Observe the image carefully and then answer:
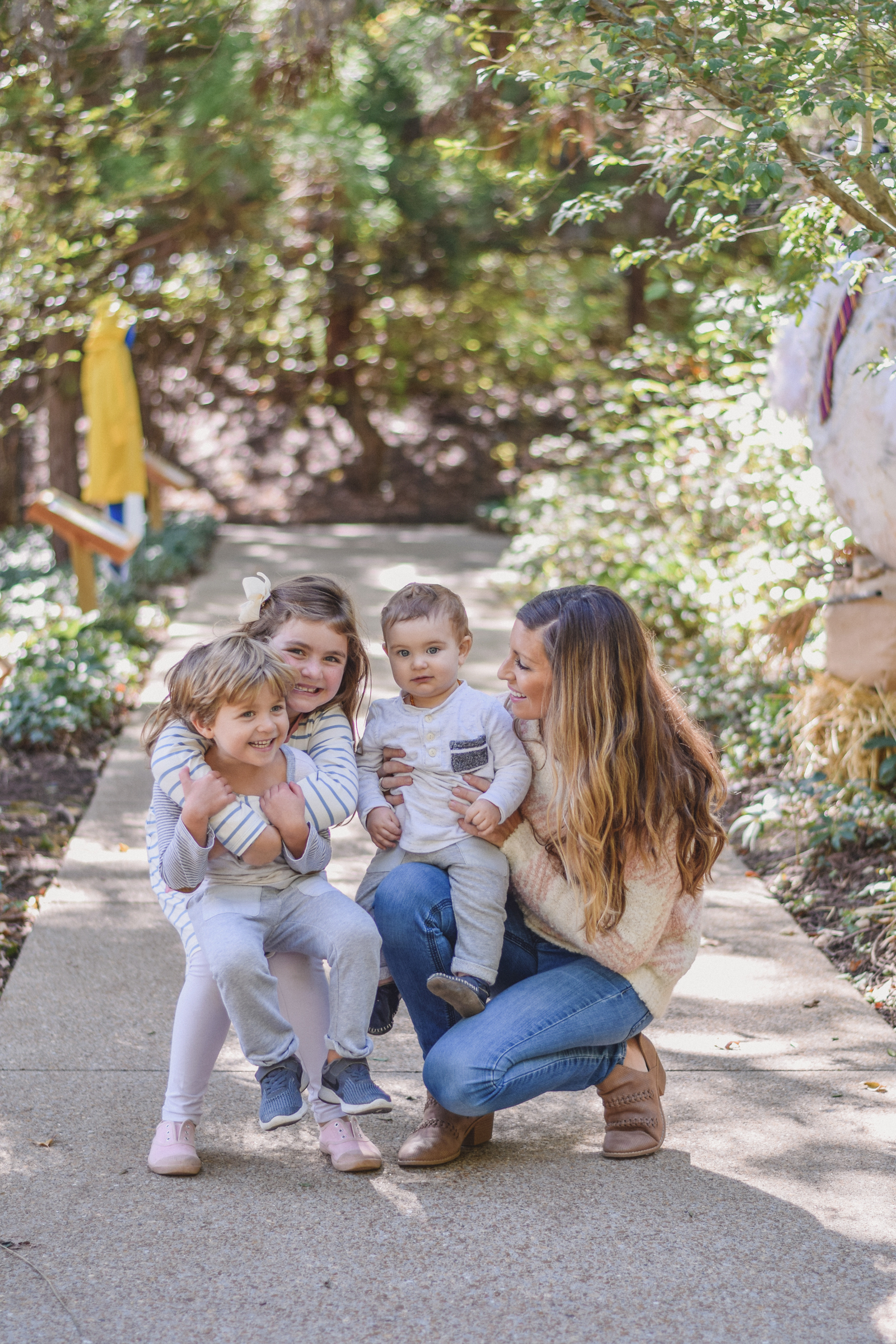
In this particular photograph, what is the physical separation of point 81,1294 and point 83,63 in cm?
781

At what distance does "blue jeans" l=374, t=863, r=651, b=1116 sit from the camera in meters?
2.56

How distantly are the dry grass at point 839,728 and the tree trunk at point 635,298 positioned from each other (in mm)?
7468

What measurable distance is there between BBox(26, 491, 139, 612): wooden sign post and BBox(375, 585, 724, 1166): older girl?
483cm

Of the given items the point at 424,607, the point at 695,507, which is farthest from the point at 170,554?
the point at 424,607

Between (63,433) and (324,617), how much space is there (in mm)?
7391

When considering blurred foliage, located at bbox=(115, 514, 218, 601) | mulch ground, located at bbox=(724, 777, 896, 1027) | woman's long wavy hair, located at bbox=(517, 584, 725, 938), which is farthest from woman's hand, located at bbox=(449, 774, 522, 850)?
blurred foliage, located at bbox=(115, 514, 218, 601)

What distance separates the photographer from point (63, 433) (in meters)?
9.58

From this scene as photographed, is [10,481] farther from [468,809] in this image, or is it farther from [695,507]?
[468,809]

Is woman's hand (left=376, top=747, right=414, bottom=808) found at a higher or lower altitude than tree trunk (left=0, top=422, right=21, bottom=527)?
higher

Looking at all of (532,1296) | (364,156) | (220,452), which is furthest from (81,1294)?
(220,452)

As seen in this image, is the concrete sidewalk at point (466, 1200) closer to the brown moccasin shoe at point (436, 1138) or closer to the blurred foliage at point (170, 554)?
the brown moccasin shoe at point (436, 1138)

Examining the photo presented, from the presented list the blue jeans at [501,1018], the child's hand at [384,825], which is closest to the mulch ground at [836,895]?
the blue jeans at [501,1018]

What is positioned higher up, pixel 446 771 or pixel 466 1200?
pixel 446 771

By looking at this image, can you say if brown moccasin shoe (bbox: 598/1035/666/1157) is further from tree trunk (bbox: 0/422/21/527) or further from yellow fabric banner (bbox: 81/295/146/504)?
tree trunk (bbox: 0/422/21/527)
